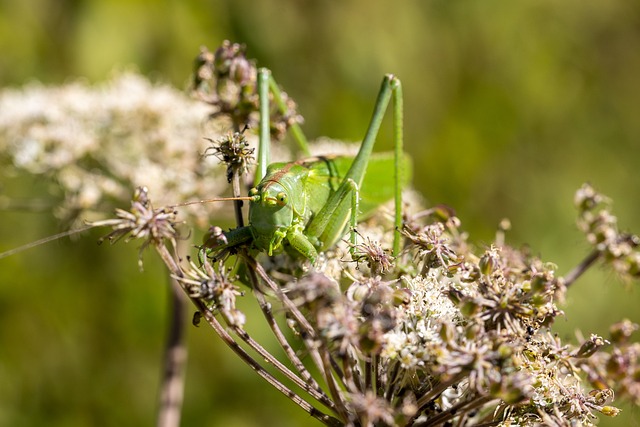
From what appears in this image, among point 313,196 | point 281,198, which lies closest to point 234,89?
point 313,196

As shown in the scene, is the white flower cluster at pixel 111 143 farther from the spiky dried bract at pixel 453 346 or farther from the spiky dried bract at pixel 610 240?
the spiky dried bract at pixel 610 240

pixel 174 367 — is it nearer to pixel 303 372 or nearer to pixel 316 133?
pixel 303 372

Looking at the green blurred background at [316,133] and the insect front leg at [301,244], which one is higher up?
the green blurred background at [316,133]

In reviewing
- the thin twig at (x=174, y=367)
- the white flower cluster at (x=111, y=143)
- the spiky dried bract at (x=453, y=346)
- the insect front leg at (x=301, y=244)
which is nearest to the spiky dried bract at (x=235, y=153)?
the insect front leg at (x=301, y=244)

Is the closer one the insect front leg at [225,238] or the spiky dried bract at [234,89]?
the insect front leg at [225,238]

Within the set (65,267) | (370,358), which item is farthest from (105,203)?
(370,358)

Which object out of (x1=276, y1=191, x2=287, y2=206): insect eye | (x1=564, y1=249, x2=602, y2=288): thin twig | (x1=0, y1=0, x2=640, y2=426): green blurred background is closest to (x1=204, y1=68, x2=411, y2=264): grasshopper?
(x1=276, y1=191, x2=287, y2=206): insect eye
